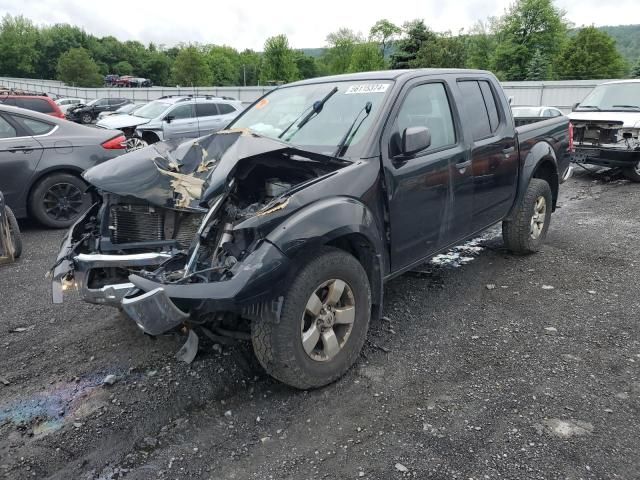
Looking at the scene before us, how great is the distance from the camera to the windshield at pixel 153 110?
48.9ft

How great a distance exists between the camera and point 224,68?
106 m

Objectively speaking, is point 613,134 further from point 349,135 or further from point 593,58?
point 593,58

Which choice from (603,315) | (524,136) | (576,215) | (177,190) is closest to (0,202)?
(177,190)

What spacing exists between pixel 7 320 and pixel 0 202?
1.36 meters

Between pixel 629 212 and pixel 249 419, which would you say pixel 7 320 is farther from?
pixel 629 212

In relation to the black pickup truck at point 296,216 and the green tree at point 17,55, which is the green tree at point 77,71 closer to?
the green tree at point 17,55

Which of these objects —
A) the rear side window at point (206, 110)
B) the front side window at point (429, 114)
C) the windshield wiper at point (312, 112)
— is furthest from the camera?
the rear side window at point (206, 110)

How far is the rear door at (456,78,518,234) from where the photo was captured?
414cm

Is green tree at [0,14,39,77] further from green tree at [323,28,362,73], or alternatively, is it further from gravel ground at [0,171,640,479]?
gravel ground at [0,171,640,479]

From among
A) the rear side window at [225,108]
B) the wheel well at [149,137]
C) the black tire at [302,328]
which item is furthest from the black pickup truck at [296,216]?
the rear side window at [225,108]

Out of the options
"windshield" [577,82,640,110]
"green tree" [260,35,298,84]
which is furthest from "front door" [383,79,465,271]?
"green tree" [260,35,298,84]

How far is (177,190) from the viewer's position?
123 inches

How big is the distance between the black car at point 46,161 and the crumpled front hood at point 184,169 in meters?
3.75

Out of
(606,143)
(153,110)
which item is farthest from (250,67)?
(606,143)
